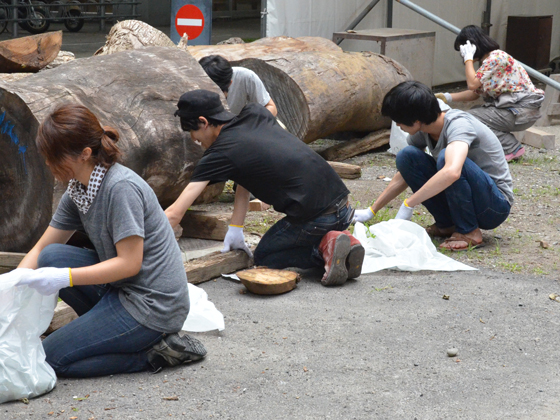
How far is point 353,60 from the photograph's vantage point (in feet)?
22.3

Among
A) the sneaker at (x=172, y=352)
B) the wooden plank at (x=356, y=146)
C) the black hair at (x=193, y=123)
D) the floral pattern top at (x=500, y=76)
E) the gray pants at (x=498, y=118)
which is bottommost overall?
the wooden plank at (x=356, y=146)

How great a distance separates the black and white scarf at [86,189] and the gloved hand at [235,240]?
135 centimetres

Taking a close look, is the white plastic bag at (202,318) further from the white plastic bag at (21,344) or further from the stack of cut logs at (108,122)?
the white plastic bag at (21,344)

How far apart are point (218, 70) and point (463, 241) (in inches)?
72.5

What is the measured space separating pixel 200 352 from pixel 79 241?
115 cm

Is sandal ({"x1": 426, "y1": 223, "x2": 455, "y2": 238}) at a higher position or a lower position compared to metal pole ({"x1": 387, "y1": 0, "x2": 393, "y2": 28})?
lower

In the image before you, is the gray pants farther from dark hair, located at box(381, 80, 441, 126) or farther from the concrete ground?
the concrete ground

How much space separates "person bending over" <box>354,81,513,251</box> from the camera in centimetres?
394

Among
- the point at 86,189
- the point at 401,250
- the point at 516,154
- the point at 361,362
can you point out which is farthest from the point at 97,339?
the point at 516,154

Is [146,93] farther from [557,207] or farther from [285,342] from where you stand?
[557,207]

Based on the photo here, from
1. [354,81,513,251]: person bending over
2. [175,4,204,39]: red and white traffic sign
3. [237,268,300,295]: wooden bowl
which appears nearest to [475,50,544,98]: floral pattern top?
[354,81,513,251]: person bending over

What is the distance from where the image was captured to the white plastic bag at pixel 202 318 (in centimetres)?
299

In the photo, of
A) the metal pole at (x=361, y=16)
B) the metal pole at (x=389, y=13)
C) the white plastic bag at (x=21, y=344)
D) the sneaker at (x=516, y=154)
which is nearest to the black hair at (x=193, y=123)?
the white plastic bag at (x=21, y=344)

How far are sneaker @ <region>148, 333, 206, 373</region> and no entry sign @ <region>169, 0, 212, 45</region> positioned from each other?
517cm
